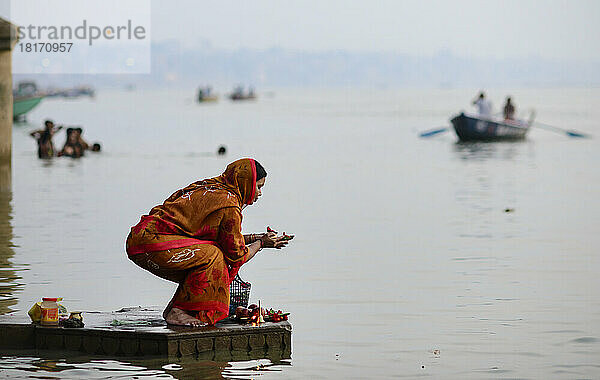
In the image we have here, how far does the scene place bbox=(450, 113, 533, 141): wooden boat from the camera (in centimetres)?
3869

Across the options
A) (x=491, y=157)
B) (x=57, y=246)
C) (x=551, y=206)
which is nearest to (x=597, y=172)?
(x=491, y=157)

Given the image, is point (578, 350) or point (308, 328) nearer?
point (578, 350)

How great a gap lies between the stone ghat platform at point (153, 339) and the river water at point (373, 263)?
0.43ft

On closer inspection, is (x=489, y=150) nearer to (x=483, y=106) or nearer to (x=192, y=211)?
(x=483, y=106)

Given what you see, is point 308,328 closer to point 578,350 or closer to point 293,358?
point 293,358

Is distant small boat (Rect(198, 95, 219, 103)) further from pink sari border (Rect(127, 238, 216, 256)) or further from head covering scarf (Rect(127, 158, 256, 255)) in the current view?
pink sari border (Rect(127, 238, 216, 256))

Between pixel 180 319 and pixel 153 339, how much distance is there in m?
0.35

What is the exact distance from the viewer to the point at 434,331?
9.28 m

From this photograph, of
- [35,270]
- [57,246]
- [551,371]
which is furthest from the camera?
[57,246]

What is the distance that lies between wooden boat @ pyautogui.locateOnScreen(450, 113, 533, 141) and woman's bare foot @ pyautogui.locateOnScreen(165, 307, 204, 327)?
30950 mm

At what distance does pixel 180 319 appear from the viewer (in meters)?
8.20

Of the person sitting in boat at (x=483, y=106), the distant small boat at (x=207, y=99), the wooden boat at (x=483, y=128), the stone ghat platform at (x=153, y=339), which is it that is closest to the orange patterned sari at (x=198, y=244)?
the stone ghat platform at (x=153, y=339)

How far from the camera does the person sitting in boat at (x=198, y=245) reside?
8188mm

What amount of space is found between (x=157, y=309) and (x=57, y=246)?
18.1 ft
